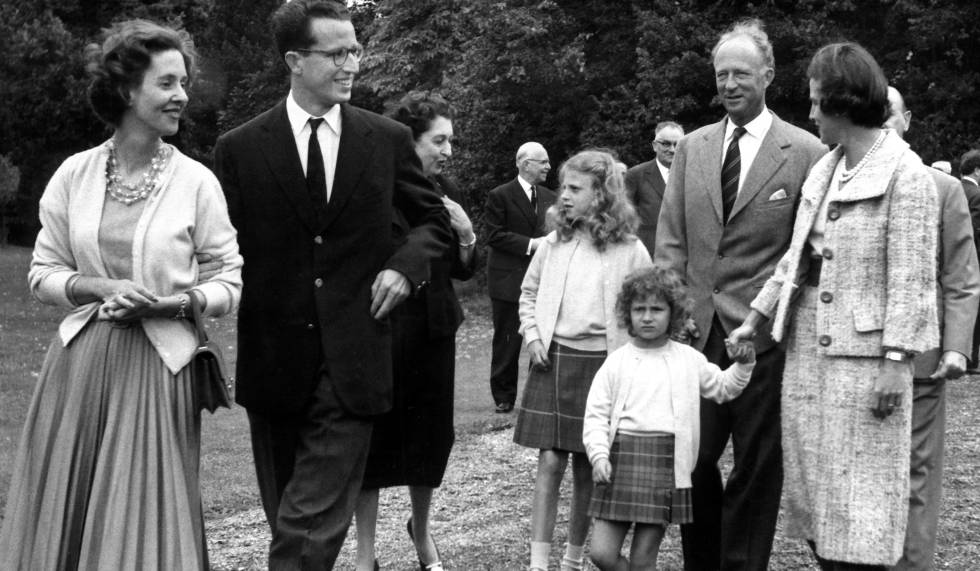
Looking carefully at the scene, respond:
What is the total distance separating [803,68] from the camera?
28141 mm

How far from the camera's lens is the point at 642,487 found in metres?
5.79

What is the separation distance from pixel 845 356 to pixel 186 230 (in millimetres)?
2494

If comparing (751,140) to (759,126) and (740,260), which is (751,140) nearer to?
(759,126)

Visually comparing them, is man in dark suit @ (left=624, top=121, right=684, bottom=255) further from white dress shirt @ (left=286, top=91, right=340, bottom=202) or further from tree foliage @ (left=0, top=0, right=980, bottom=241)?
tree foliage @ (left=0, top=0, right=980, bottom=241)

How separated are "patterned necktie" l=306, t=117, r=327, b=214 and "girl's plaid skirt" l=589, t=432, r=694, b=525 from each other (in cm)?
163

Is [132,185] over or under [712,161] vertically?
under

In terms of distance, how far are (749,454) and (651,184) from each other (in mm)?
5774

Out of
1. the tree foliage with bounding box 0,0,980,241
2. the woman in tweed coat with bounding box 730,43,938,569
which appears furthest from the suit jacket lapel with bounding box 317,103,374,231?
the tree foliage with bounding box 0,0,980,241

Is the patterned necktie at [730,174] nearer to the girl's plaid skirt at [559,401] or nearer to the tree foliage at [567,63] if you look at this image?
the girl's plaid skirt at [559,401]

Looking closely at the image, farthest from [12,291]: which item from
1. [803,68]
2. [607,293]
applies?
[607,293]

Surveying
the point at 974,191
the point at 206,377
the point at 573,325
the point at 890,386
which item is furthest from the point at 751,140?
the point at 974,191

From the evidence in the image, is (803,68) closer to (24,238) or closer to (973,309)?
(973,309)

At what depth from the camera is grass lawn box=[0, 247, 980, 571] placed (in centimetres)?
732

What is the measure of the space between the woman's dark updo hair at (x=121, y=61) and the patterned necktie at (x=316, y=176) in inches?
24.1
